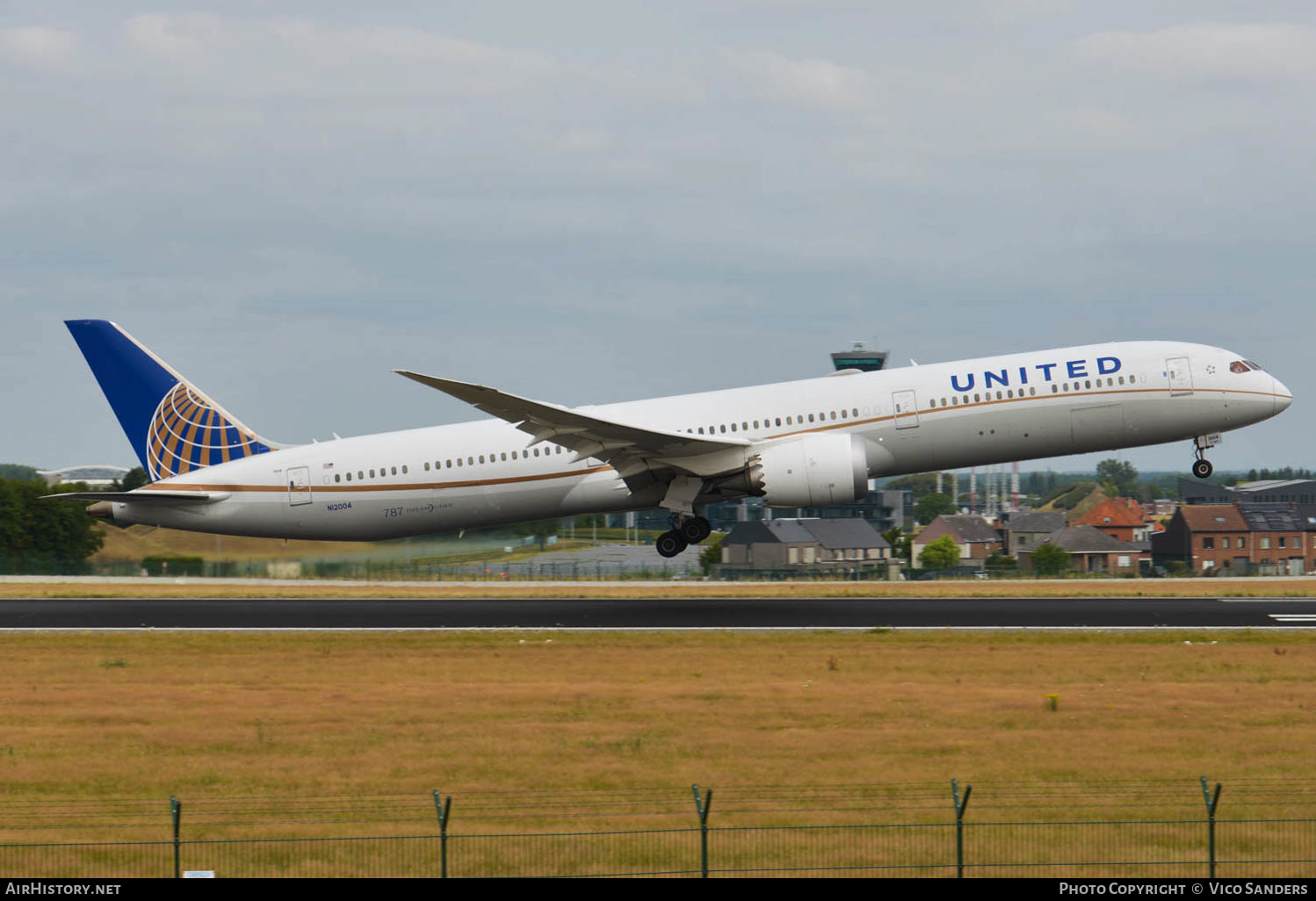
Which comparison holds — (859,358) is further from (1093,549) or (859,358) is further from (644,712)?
(644,712)

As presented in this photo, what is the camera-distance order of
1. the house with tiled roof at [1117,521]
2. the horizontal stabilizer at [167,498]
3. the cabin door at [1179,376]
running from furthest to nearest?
the house with tiled roof at [1117,521], the horizontal stabilizer at [167,498], the cabin door at [1179,376]

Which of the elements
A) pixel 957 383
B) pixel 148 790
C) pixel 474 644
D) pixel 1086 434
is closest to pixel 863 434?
pixel 957 383

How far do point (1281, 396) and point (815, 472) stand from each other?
525 inches

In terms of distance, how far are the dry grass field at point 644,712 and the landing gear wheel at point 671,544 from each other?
21.1 ft

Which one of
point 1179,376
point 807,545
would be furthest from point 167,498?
point 807,545

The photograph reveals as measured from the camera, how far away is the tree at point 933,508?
17450 cm

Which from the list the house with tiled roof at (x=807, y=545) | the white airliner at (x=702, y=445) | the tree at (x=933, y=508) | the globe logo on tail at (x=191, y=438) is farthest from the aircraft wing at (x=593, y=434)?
the tree at (x=933, y=508)

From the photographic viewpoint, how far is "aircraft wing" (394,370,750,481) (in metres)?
34.2

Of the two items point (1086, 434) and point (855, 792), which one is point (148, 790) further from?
point (1086, 434)

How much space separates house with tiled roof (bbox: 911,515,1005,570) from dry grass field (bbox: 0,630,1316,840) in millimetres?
96578

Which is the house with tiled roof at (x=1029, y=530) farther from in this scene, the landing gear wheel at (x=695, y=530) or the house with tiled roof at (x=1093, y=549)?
the landing gear wheel at (x=695, y=530)

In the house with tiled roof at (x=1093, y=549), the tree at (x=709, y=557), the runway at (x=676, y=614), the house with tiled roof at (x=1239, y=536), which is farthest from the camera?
the house with tiled roof at (x=1093, y=549)

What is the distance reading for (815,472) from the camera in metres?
35.6

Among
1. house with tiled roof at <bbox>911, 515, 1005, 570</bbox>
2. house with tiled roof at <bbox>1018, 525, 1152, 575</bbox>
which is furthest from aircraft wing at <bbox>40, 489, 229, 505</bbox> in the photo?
house with tiled roof at <bbox>911, 515, 1005, 570</bbox>
